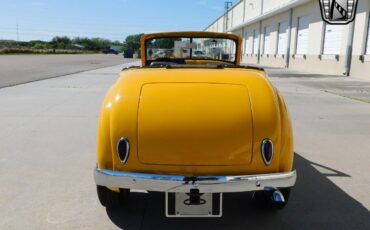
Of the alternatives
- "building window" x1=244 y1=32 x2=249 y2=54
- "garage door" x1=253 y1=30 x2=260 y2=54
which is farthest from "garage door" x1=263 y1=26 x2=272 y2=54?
"building window" x1=244 y1=32 x2=249 y2=54

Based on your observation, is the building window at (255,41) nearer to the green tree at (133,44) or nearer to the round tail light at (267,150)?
the green tree at (133,44)

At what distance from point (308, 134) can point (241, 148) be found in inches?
156

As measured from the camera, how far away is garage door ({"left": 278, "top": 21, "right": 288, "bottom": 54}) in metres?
30.4

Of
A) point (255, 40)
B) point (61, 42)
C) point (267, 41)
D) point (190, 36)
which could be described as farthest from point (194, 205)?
point (61, 42)

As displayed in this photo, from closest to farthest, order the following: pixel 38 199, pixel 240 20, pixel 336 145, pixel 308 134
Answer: pixel 38 199 < pixel 336 145 < pixel 308 134 < pixel 240 20

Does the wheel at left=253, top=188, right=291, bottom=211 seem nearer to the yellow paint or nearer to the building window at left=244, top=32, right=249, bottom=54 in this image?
the yellow paint

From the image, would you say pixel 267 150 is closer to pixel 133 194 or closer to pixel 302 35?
pixel 133 194

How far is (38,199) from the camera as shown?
340 centimetres

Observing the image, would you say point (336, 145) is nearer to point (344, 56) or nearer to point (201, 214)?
point (201, 214)

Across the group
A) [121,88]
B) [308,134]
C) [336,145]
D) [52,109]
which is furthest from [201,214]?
[52,109]

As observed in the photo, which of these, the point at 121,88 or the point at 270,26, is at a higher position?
the point at 270,26

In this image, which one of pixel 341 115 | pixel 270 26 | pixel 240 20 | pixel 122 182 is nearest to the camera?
pixel 122 182

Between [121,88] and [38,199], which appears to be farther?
[38,199]

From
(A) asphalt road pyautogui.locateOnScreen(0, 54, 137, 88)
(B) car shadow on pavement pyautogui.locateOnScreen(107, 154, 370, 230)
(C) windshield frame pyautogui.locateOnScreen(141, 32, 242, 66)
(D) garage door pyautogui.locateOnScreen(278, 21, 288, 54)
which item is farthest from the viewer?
(D) garage door pyautogui.locateOnScreen(278, 21, 288, 54)
